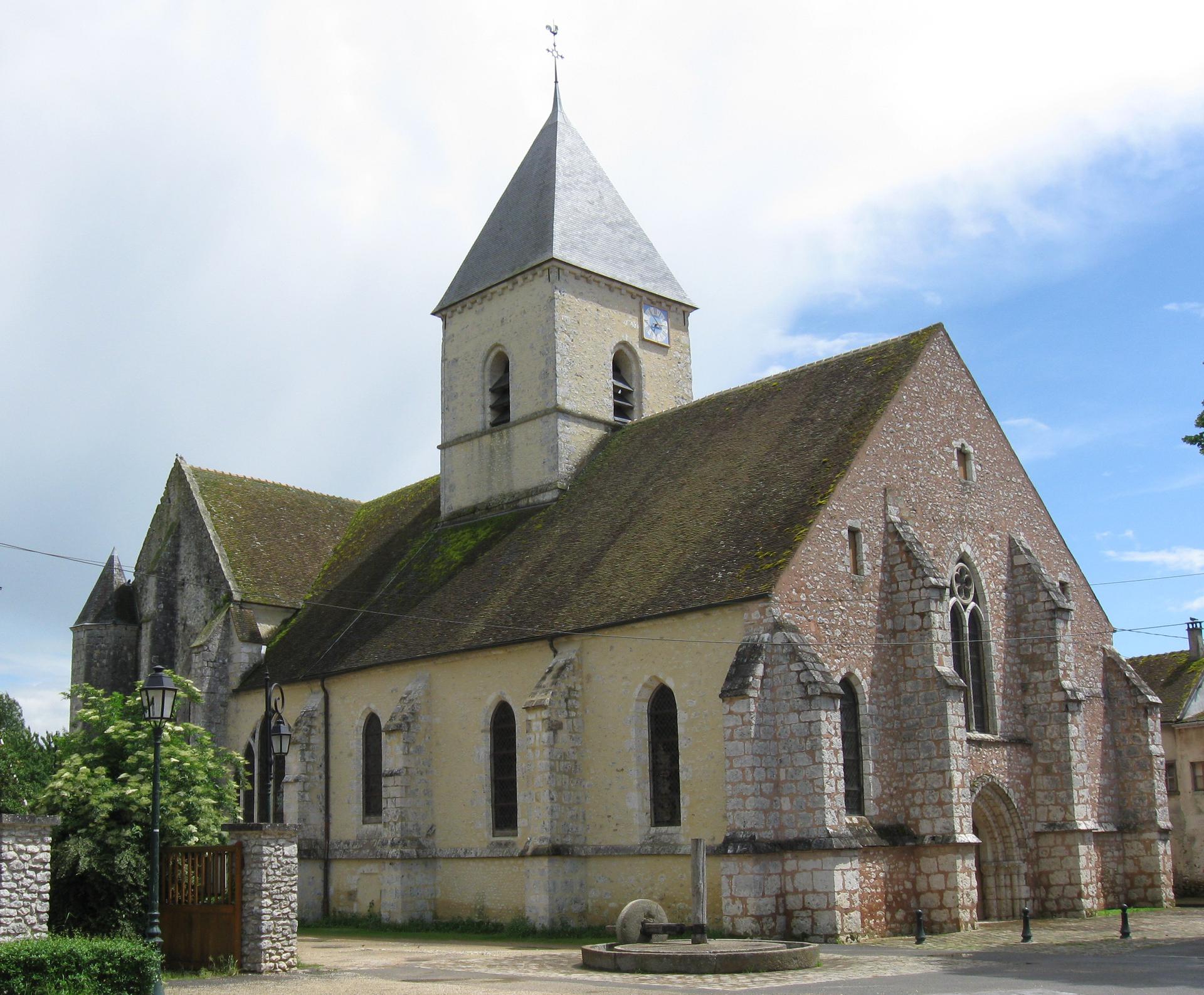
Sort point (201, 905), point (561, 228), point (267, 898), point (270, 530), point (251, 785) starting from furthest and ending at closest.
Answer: point (270, 530), point (561, 228), point (251, 785), point (201, 905), point (267, 898)

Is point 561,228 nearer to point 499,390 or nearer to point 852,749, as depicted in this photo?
point 499,390

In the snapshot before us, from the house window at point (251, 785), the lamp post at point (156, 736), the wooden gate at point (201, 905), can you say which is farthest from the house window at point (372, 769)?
the lamp post at point (156, 736)

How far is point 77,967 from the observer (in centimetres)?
1269

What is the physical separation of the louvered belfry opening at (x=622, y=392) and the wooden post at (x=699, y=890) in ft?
49.4

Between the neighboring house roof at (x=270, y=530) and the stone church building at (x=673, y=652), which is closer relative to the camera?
the stone church building at (x=673, y=652)

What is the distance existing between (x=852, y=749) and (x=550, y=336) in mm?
13676

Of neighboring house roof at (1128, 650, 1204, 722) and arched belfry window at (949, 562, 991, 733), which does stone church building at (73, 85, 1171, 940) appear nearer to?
arched belfry window at (949, 562, 991, 733)

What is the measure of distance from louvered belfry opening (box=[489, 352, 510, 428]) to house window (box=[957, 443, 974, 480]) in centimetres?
1190

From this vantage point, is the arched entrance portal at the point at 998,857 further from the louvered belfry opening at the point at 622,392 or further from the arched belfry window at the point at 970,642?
the louvered belfry opening at the point at 622,392

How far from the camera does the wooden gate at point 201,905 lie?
16594 millimetres

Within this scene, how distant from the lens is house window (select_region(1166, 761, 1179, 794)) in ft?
109

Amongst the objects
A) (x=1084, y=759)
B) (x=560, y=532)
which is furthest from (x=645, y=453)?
(x=1084, y=759)

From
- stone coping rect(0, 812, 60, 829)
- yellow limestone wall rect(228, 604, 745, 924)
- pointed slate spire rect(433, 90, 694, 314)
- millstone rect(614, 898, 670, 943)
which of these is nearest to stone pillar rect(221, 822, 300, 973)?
stone coping rect(0, 812, 60, 829)

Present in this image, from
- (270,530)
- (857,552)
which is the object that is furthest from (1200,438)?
(270,530)
